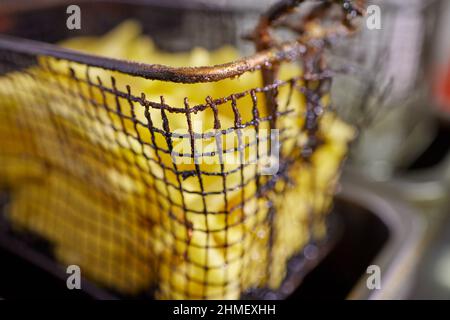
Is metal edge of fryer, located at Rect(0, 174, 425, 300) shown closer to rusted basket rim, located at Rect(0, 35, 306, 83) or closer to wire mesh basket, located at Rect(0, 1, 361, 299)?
wire mesh basket, located at Rect(0, 1, 361, 299)

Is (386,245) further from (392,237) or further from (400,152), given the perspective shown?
(400,152)

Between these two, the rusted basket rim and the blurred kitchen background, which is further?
the blurred kitchen background

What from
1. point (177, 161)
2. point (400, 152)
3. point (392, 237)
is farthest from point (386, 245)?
point (177, 161)

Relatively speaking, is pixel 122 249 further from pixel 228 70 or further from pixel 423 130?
pixel 423 130

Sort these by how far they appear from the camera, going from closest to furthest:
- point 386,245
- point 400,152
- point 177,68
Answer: point 177,68 → point 386,245 → point 400,152

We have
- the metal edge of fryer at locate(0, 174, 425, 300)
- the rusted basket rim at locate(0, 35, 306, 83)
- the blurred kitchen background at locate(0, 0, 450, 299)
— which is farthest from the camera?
the blurred kitchen background at locate(0, 0, 450, 299)

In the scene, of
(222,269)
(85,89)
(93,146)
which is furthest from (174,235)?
(85,89)

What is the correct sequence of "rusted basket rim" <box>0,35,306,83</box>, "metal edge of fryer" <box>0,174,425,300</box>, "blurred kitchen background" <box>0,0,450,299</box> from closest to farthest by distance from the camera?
"rusted basket rim" <box>0,35,306,83</box> < "metal edge of fryer" <box>0,174,425,300</box> < "blurred kitchen background" <box>0,0,450,299</box>

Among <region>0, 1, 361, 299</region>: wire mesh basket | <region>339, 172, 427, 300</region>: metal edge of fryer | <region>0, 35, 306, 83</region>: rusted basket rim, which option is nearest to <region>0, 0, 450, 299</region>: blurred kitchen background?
<region>339, 172, 427, 300</region>: metal edge of fryer

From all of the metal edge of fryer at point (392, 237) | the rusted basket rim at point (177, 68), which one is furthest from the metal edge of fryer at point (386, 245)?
the rusted basket rim at point (177, 68)
